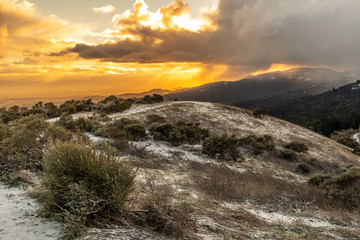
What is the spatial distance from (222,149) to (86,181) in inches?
561

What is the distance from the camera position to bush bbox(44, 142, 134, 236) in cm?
480

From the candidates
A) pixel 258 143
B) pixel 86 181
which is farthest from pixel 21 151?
pixel 258 143

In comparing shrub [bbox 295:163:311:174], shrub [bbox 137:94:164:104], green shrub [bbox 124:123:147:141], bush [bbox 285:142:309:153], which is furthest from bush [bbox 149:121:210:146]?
shrub [bbox 137:94:164:104]

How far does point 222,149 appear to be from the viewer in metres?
18.1

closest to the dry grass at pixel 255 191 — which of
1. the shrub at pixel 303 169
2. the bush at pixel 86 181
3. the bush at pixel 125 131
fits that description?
the bush at pixel 86 181

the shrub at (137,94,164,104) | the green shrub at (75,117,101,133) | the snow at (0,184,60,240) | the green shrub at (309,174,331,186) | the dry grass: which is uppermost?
the shrub at (137,94,164,104)

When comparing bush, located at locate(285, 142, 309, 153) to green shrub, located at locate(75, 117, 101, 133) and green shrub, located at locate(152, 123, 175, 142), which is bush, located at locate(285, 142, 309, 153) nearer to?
green shrub, located at locate(152, 123, 175, 142)

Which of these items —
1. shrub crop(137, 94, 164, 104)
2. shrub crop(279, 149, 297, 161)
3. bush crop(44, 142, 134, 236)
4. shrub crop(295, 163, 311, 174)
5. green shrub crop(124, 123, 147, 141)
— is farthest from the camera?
shrub crop(137, 94, 164, 104)

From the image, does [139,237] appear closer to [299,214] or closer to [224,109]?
[299,214]

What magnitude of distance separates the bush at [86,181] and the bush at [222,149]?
12935mm

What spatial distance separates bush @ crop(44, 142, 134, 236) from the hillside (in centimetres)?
38

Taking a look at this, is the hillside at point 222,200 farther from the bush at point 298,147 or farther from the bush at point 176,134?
the bush at point 298,147

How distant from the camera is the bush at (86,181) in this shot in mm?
4801

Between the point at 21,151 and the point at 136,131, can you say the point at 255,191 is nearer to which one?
the point at 21,151
